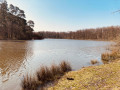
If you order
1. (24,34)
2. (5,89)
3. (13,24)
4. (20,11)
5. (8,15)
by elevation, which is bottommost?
Answer: (5,89)

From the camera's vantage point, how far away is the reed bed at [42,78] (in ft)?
12.1

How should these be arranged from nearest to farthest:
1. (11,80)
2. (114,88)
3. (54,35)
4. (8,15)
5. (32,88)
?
(114,88) → (32,88) → (11,80) → (8,15) → (54,35)

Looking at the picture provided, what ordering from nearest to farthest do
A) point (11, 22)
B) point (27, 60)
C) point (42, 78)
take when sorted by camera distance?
point (42, 78), point (27, 60), point (11, 22)

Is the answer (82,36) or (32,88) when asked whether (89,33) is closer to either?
(82,36)

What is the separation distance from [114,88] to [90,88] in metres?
0.79

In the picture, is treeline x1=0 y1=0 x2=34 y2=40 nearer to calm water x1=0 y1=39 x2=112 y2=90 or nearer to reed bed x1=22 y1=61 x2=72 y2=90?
calm water x1=0 y1=39 x2=112 y2=90

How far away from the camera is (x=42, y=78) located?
14.6ft

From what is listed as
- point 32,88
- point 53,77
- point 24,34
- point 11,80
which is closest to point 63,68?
point 53,77

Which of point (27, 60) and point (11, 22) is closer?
point (27, 60)

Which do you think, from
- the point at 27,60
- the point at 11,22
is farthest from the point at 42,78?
the point at 11,22

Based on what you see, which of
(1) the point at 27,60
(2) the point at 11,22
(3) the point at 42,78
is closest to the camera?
(3) the point at 42,78

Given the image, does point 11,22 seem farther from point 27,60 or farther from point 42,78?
point 42,78

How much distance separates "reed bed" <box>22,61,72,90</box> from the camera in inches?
146

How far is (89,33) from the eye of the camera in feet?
265
